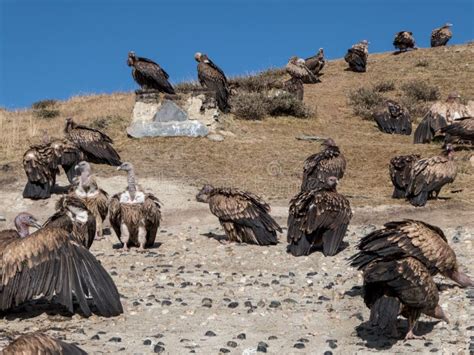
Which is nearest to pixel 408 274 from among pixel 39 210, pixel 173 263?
pixel 173 263

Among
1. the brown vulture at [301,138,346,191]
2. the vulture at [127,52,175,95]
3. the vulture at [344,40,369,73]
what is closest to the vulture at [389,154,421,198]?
the brown vulture at [301,138,346,191]

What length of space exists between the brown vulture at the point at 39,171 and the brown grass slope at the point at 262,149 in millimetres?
1764

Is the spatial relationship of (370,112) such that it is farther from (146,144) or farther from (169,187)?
(169,187)

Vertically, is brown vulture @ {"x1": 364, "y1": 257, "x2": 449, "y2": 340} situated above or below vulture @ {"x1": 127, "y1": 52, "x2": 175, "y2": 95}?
below

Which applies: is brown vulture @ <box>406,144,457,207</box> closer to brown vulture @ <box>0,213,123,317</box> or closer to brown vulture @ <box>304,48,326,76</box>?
brown vulture @ <box>0,213,123,317</box>

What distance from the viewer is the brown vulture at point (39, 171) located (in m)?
16.3

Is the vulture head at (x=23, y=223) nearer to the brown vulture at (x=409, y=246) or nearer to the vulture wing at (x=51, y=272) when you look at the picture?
the vulture wing at (x=51, y=272)

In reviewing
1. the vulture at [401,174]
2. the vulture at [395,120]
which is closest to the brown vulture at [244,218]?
the vulture at [401,174]

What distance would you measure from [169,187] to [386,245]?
9.98 meters

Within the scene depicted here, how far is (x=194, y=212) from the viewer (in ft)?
51.1

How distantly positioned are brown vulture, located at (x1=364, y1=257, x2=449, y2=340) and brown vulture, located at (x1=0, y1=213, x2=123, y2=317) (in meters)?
2.59

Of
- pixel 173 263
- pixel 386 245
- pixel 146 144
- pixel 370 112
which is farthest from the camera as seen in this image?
pixel 370 112

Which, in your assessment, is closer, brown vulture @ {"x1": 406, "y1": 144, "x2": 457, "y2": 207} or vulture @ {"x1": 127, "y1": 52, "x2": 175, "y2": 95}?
brown vulture @ {"x1": 406, "y1": 144, "x2": 457, "y2": 207}

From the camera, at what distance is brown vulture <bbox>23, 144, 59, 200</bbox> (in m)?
16.3
